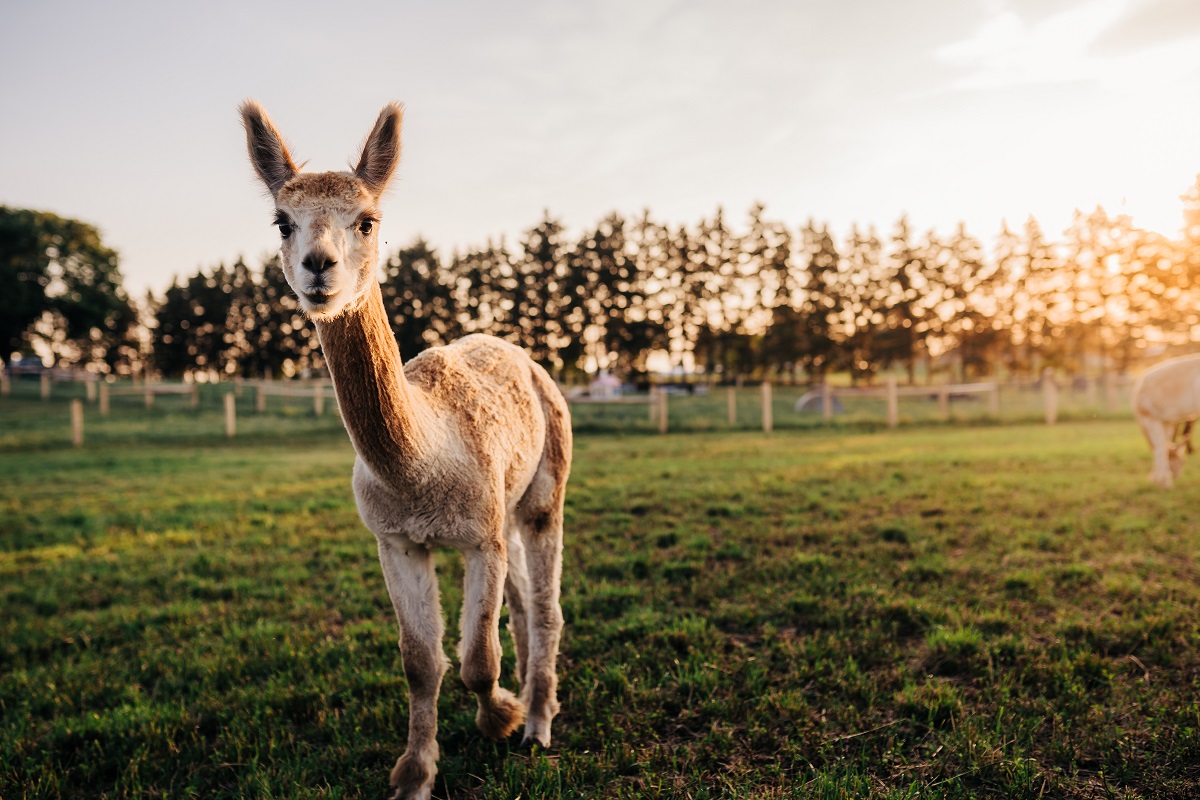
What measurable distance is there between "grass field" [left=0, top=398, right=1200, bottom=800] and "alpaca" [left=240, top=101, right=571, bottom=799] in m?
0.41

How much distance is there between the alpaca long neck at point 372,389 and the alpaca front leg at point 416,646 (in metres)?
0.51

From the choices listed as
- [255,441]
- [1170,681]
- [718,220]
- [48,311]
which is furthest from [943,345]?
[48,311]

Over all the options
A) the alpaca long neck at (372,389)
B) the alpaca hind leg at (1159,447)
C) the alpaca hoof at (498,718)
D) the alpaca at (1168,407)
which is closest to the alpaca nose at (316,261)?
the alpaca long neck at (372,389)

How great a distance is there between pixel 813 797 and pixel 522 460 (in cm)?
203

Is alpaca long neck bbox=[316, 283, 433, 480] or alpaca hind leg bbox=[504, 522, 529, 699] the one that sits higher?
alpaca long neck bbox=[316, 283, 433, 480]

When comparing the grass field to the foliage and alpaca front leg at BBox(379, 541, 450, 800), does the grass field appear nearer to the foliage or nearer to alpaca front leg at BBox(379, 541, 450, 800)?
alpaca front leg at BBox(379, 541, 450, 800)

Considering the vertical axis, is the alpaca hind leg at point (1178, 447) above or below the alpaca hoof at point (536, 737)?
above

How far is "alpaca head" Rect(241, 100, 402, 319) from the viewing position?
88.9 inches

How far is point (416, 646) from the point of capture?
9.74ft

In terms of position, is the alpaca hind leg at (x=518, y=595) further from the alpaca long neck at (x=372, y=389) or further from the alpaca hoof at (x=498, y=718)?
the alpaca long neck at (x=372, y=389)

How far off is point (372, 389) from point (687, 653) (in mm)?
2734

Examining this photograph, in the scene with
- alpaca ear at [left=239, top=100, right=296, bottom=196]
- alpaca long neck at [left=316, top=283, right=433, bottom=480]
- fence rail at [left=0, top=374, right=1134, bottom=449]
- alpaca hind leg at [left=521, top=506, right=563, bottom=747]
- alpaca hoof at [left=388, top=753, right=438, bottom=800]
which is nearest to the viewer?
alpaca long neck at [left=316, top=283, right=433, bottom=480]

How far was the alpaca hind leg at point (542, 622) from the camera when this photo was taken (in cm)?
340

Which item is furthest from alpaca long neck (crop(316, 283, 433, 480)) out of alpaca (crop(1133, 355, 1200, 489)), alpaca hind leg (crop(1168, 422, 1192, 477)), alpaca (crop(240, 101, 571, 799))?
alpaca hind leg (crop(1168, 422, 1192, 477))
